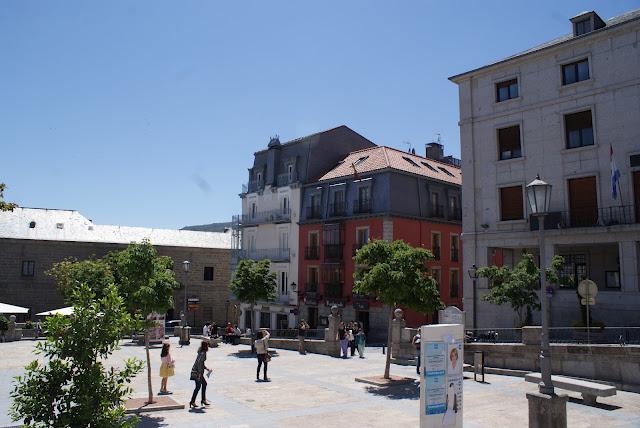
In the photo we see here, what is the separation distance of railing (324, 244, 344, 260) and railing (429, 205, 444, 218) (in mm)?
6908

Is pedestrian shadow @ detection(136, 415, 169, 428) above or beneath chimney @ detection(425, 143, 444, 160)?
beneath

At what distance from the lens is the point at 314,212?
3878 centimetres

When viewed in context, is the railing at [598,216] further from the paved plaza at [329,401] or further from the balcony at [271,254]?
the balcony at [271,254]

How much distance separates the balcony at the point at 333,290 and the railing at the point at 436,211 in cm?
830

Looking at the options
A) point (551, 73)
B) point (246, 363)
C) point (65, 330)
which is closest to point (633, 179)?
point (551, 73)

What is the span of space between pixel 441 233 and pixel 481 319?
14.5 m

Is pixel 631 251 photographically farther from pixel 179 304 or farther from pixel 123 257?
pixel 179 304

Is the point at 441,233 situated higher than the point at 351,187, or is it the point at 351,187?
the point at 351,187

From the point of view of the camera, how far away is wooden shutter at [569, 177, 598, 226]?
69.6 feet

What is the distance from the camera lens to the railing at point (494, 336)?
20505 millimetres

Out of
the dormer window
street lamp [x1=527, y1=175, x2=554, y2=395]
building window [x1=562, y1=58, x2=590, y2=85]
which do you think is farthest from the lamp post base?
the dormer window

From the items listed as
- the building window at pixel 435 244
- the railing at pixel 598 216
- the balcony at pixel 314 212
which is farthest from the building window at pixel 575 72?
the balcony at pixel 314 212

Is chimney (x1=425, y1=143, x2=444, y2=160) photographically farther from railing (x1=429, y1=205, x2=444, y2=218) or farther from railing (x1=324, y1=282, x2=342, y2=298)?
railing (x1=324, y1=282, x2=342, y2=298)

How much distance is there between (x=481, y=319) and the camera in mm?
24031
